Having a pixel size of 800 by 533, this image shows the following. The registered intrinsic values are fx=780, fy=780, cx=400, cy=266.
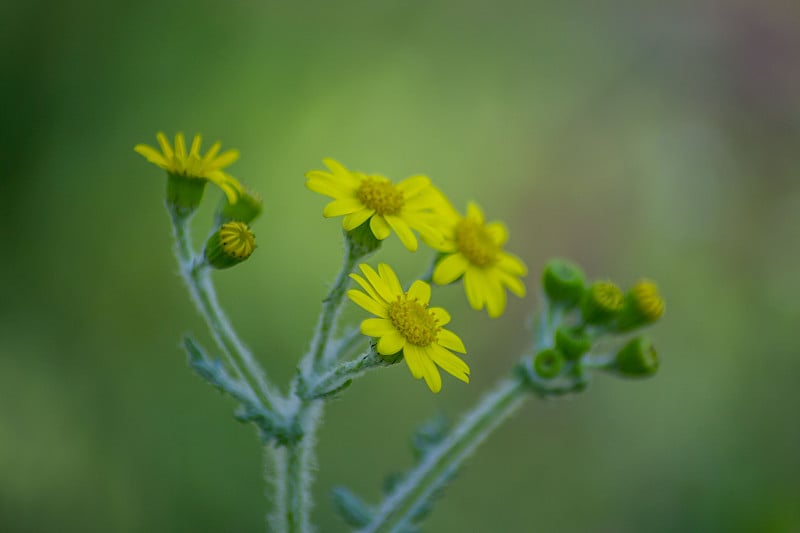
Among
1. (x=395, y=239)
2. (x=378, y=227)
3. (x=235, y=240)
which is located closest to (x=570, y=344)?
(x=378, y=227)

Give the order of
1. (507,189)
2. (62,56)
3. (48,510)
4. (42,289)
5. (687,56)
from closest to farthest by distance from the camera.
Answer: (48,510) → (42,289) → (62,56) → (507,189) → (687,56)

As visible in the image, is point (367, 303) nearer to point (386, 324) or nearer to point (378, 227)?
point (386, 324)

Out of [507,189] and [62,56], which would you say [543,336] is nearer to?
[507,189]

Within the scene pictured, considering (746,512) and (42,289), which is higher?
(42,289)

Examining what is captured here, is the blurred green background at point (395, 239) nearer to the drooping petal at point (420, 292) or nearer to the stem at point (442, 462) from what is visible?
the stem at point (442, 462)

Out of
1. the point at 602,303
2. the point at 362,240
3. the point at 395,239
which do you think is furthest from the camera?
the point at 395,239

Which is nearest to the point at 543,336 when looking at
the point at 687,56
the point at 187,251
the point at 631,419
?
the point at 187,251
